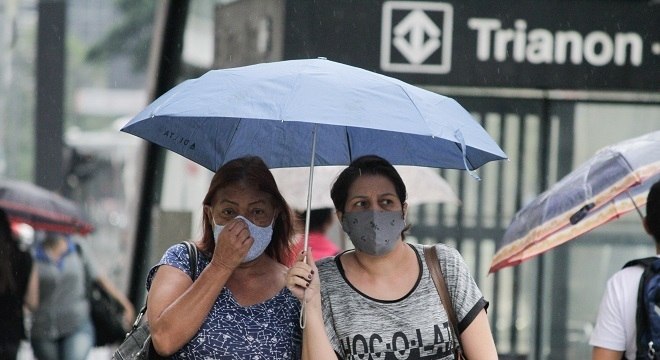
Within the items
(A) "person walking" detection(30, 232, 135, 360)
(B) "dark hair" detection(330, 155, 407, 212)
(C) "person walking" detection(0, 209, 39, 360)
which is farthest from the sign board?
(B) "dark hair" detection(330, 155, 407, 212)

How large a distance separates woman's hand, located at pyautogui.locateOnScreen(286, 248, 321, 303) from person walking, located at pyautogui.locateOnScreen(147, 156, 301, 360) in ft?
0.42

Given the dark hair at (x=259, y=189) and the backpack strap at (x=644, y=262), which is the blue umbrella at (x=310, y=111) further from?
the backpack strap at (x=644, y=262)

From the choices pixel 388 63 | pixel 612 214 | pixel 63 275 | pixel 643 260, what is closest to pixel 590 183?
pixel 612 214

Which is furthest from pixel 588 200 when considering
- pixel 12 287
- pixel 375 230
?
pixel 12 287

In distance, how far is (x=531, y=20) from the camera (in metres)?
9.16

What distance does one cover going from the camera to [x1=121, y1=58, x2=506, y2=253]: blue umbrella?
398 centimetres

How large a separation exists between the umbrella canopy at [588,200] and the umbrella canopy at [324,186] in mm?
770

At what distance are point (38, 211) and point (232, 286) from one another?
5.43 metres

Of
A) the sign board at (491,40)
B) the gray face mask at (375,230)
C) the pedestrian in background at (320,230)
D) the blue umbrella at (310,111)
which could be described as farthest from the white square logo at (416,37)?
the gray face mask at (375,230)

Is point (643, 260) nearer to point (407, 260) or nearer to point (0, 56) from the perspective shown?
point (407, 260)

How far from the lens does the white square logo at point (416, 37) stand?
9000 millimetres

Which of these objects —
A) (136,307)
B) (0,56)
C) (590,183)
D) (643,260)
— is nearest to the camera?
(643,260)

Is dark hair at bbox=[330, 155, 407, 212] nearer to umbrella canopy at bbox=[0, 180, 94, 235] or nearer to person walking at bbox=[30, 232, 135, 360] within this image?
umbrella canopy at bbox=[0, 180, 94, 235]

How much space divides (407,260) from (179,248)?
0.73 metres
